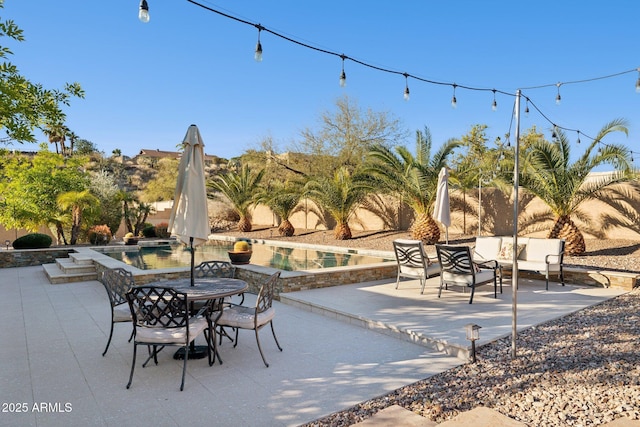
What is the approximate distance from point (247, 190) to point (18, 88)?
18.4 metres

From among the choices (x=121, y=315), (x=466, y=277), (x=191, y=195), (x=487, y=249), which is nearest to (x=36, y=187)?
(x=121, y=315)

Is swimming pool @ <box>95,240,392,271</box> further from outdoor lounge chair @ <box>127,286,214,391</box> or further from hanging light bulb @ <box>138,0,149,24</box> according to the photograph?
hanging light bulb @ <box>138,0,149,24</box>

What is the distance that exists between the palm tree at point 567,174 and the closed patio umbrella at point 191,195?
9063mm

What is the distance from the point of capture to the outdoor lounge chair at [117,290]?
4383mm

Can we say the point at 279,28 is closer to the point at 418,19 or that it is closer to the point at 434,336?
the point at 434,336

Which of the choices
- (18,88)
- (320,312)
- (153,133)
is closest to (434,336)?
(320,312)

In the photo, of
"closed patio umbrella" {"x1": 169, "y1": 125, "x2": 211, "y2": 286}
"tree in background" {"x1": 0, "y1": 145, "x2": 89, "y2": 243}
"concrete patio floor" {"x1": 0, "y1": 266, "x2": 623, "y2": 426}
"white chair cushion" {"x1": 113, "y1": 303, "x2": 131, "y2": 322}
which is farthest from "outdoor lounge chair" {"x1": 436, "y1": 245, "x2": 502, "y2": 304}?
"tree in background" {"x1": 0, "y1": 145, "x2": 89, "y2": 243}

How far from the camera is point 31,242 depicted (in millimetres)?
12875

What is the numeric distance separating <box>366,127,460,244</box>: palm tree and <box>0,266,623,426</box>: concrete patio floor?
21.4 feet

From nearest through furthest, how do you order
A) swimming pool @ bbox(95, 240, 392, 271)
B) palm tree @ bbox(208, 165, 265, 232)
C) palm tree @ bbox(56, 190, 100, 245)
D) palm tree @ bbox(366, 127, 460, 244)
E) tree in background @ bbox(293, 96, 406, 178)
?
1. swimming pool @ bbox(95, 240, 392, 271)
2. palm tree @ bbox(366, 127, 460, 244)
3. palm tree @ bbox(56, 190, 100, 245)
4. tree in background @ bbox(293, 96, 406, 178)
5. palm tree @ bbox(208, 165, 265, 232)

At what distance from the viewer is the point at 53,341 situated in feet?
15.8

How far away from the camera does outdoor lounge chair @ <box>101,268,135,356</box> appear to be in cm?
438

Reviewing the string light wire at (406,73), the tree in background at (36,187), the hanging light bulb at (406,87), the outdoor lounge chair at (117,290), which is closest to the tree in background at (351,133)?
the tree in background at (36,187)

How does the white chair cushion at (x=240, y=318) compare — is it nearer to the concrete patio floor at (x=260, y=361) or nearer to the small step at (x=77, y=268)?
the concrete patio floor at (x=260, y=361)
